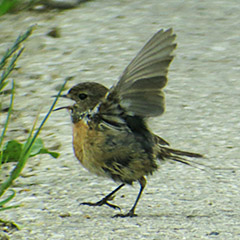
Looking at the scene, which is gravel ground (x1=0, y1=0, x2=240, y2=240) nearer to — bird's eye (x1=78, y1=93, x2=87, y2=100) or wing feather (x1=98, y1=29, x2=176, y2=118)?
wing feather (x1=98, y1=29, x2=176, y2=118)

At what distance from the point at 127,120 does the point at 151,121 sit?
0.15m

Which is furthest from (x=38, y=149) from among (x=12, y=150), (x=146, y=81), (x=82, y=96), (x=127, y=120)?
(x=146, y=81)

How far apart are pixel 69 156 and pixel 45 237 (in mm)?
1200

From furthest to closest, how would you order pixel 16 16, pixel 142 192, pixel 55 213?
pixel 16 16 → pixel 142 192 → pixel 55 213

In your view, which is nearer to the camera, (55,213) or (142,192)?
(55,213)

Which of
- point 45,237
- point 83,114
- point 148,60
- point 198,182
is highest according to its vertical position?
point 148,60

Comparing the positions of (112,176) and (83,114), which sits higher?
(83,114)

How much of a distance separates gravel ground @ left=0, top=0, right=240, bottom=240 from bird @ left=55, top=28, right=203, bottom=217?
0.16 meters

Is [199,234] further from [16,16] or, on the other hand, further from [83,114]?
[16,16]

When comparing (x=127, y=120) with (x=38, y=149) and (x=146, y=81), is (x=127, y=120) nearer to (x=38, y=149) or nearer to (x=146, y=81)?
(x=146, y=81)

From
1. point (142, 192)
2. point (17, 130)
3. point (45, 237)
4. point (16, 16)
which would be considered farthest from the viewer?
point (16, 16)

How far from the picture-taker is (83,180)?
13.7 feet

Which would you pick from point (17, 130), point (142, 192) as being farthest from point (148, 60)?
point (17, 130)

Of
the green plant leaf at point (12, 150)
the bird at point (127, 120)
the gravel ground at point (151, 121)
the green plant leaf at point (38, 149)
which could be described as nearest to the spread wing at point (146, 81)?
the bird at point (127, 120)
